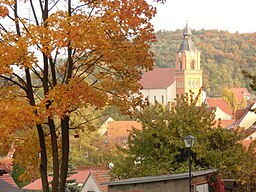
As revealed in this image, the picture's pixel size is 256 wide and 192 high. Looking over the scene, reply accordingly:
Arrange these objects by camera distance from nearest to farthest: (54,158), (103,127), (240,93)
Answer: (54,158) < (103,127) < (240,93)

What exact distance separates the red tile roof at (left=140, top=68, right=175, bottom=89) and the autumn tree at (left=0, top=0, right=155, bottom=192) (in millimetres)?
133169

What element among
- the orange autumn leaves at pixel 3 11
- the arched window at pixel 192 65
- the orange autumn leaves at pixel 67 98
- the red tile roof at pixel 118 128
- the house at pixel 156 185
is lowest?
the red tile roof at pixel 118 128

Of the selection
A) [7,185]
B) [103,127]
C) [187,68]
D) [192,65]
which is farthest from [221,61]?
[7,185]

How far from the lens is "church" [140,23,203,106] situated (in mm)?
146625

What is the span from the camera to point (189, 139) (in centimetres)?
1614

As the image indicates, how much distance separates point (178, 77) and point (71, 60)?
141 meters

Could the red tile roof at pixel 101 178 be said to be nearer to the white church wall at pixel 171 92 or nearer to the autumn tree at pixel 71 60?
the autumn tree at pixel 71 60

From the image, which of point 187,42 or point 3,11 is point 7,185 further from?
point 187,42

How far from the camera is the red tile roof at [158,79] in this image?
146625 mm

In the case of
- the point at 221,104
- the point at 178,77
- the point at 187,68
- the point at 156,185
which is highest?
the point at 156,185

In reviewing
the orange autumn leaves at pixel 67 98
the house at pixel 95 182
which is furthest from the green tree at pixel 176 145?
the orange autumn leaves at pixel 67 98

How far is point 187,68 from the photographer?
15338cm

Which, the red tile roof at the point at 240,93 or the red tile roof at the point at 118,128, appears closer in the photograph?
the red tile roof at the point at 118,128

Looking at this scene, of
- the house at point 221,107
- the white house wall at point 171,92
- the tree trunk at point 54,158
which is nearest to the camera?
the tree trunk at point 54,158
